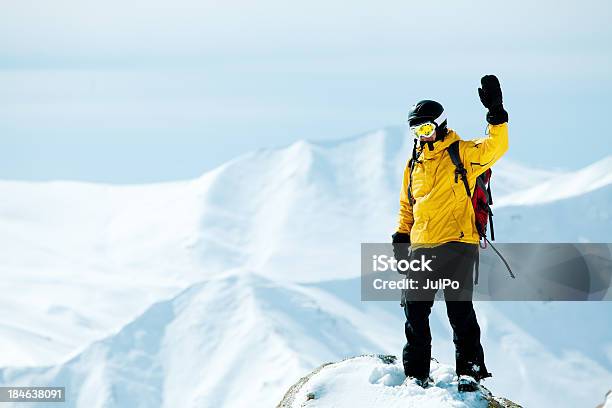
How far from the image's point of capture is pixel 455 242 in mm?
12203

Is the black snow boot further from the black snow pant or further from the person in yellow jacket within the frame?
the black snow pant

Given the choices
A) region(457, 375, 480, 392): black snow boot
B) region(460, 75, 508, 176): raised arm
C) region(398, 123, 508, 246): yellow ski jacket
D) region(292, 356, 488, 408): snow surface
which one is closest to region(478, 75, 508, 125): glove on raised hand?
region(460, 75, 508, 176): raised arm

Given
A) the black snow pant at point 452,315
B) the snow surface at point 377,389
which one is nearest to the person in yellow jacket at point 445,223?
the black snow pant at point 452,315

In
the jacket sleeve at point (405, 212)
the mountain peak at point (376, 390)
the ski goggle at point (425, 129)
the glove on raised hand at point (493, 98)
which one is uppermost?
the glove on raised hand at point (493, 98)

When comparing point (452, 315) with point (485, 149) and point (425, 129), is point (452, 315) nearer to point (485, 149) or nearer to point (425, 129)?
point (485, 149)

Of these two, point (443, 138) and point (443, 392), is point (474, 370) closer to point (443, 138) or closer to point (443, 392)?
point (443, 392)

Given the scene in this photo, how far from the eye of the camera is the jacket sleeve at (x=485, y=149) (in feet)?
38.9

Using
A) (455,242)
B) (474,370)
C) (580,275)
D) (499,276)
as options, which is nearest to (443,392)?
(474,370)

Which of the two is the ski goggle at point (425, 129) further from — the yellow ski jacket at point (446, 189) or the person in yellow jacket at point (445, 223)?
the yellow ski jacket at point (446, 189)

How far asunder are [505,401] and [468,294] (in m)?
1.49

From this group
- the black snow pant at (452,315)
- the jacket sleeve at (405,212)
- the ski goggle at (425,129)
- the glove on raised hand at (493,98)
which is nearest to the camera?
the glove on raised hand at (493,98)

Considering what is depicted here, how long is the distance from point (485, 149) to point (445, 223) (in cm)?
102

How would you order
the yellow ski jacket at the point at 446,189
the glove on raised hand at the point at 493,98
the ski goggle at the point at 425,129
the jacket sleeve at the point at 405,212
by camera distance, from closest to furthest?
the glove on raised hand at the point at 493,98
the yellow ski jacket at the point at 446,189
the ski goggle at the point at 425,129
the jacket sleeve at the point at 405,212

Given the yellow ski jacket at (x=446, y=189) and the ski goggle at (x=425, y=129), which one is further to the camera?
the ski goggle at (x=425, y=129)
